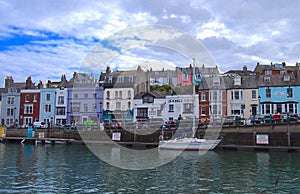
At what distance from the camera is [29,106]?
214ft

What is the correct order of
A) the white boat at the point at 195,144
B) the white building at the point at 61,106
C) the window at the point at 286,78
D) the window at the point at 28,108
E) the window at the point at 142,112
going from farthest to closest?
the window at the point at 28,108
the white building at the point at 61,106
the window at the point at 142,112
the window at the point at 286,78
the white boat at the point at 195,144

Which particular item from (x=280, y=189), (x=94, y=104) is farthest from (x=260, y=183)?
(x=94, y=104)

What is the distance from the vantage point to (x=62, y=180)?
19047 mm

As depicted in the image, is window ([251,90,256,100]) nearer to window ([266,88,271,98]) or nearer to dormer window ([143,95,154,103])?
window ([266,88,271,98])

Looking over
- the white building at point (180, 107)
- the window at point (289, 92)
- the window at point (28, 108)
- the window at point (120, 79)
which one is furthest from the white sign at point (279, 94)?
the window at point (28, 108)

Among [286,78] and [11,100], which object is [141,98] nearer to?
[286,78]

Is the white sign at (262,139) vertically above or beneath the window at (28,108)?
beneath

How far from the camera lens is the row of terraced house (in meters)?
51.2

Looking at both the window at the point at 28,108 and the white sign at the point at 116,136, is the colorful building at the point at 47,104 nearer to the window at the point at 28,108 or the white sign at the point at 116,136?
the window at the point at 28,108

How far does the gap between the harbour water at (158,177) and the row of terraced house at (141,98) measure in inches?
951

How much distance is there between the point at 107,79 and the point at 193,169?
1818 inches

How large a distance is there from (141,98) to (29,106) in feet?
72.7

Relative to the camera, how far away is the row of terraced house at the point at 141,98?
168 ft

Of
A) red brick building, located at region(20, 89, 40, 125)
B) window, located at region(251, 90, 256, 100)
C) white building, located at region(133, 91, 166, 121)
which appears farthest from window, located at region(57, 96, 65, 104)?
window, located at region(251, 90, 256, 100)
